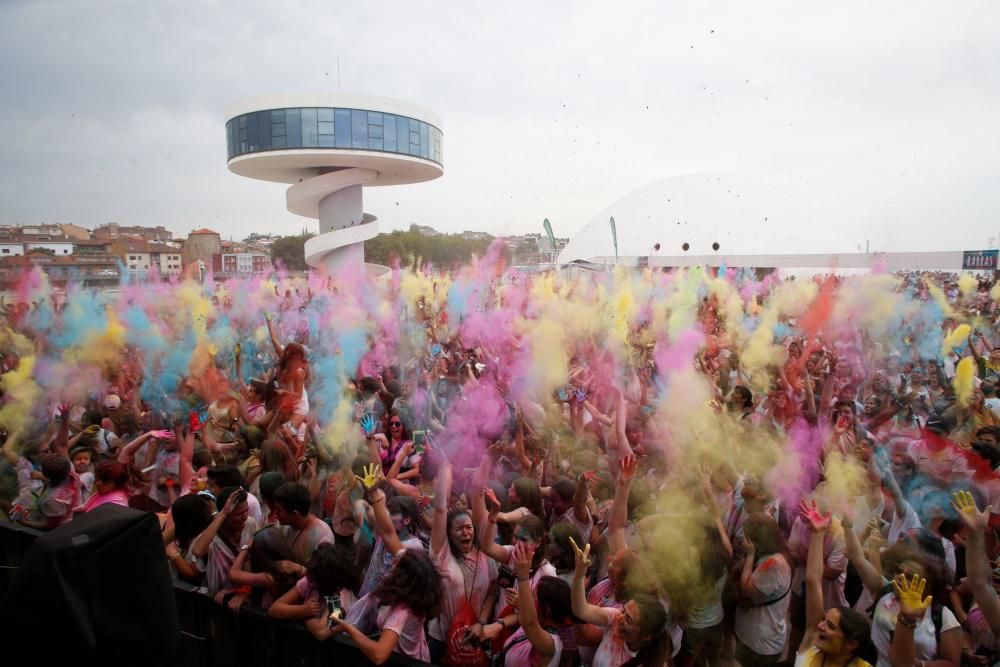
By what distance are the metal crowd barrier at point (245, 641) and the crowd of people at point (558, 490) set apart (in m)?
0.09

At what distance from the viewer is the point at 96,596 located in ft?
5.98

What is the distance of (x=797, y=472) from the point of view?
411cm

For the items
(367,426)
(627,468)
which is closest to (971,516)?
(627,468)

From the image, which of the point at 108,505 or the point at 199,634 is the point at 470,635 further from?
the point at 108,505

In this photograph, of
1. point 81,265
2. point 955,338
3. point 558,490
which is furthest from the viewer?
point 81,265

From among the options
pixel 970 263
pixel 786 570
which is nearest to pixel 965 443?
pixel 786 570

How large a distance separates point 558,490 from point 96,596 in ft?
8.75

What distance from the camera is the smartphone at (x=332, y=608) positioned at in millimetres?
2975

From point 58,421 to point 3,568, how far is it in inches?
94.9

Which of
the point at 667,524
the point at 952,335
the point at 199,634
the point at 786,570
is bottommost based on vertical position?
the point at 199,634

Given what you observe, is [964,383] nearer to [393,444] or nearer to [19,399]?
[393,444]

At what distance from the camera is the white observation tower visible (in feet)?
125

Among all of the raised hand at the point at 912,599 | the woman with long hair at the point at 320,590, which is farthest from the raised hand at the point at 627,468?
the woman with long hair at the point at 320,590

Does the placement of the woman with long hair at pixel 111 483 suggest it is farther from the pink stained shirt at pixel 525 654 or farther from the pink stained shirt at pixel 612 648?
the pink stained shirt at pixel 612 648
